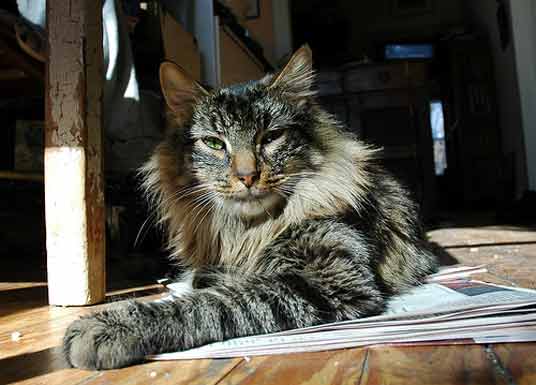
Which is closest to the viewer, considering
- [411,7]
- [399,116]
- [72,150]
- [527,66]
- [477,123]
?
[72,150]

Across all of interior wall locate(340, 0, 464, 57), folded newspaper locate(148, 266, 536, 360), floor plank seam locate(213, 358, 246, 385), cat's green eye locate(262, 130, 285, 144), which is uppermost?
interior wall locate(340, 0, 464, 57)

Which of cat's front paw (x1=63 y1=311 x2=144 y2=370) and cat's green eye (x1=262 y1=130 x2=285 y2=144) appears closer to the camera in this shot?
cat's front paw (x1=63 y1=311 x2=144 y2=370)

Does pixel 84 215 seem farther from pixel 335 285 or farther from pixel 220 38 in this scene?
pixel 220 38

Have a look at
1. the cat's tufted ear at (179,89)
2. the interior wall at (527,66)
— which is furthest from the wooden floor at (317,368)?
the interior wall at (527,66)

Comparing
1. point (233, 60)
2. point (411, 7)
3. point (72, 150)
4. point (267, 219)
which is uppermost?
point (411, 7)

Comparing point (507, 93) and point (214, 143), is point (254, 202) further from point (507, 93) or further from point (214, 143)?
point (507, 93)

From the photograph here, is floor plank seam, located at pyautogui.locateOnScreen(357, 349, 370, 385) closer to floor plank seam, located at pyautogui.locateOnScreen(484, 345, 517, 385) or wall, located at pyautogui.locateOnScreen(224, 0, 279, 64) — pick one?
floor plank seam, located at pyautogui.locateOnScreen(484, 345, 517, 385)

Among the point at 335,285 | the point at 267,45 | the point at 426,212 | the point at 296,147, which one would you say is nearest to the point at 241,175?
the point at 296,147

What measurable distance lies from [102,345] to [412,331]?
0.61 m

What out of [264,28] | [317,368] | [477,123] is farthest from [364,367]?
[477,123]

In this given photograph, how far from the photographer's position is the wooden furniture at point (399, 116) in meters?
4.35

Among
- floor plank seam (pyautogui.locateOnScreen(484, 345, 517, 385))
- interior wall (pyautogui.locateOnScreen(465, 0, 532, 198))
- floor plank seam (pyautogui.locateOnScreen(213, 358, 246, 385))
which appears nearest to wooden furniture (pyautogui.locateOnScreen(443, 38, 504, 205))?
interior wall (pyautogui.locateOnScreen(465, 0, 532, 198))

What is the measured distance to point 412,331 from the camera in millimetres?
926

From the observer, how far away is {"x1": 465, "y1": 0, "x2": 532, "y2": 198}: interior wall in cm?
519
